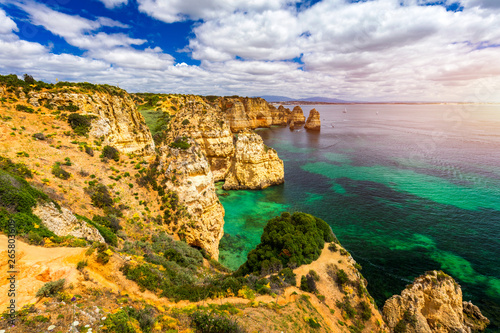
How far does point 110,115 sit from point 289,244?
1088 inches

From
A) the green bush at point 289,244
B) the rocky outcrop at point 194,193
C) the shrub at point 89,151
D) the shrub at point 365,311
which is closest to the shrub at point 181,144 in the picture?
the rocky outcrop at point 194,193

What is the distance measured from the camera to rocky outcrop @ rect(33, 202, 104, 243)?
465 inches

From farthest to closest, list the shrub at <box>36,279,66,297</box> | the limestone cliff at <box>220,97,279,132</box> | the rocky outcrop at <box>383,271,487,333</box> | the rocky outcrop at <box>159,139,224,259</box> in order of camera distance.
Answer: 1. the limestone cliff at <box>220,97,279,132</box>
2. the rocky outcrop at <box>159,139,224,259</box>
3. the rocky outcrop at <box>383,271,487,333</box>
4. the shrub at <box>36,279,66,297</box>

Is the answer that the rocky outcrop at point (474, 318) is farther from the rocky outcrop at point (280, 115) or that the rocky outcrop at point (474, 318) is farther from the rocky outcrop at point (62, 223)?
the rocky outcrop at point (280, 115)

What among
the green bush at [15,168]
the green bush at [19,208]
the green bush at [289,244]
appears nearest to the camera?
the green bush at [19,208]

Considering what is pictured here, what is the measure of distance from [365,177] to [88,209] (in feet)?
178

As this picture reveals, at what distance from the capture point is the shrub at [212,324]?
31.7 feet

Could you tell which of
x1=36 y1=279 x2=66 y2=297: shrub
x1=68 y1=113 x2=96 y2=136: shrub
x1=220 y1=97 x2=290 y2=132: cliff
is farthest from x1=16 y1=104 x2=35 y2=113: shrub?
x1=220 y1=97 x2=290 y2=132: cliff

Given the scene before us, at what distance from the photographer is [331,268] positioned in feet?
57.3

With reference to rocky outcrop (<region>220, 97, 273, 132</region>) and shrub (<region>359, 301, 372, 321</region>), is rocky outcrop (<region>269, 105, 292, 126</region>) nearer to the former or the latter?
rocky outcrop (<region>220, 97, 273, 132</region>)

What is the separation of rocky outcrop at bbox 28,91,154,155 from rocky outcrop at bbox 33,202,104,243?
14.4 m

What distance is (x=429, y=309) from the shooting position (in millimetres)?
17922

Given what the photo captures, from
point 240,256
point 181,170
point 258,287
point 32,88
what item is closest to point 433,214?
point 240,256

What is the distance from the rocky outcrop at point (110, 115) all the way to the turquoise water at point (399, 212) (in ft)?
62.0
